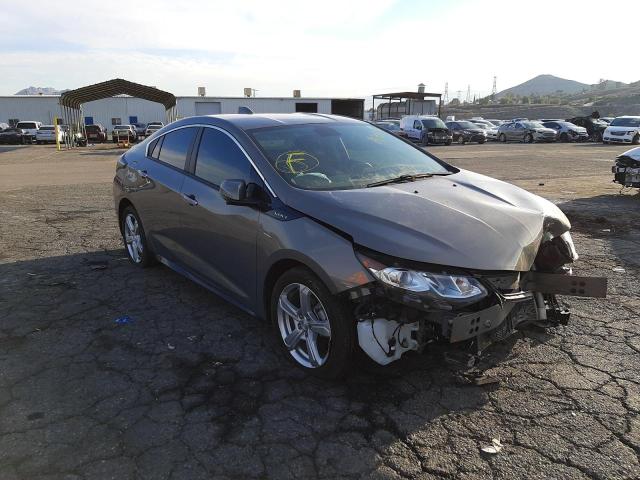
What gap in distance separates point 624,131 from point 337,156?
3220 cm

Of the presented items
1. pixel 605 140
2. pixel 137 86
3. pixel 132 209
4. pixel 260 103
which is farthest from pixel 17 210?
pixel 260 103

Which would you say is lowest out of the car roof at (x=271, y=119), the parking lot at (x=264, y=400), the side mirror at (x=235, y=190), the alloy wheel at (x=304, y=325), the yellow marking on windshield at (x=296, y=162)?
the parking lot at (x=264, y=400)

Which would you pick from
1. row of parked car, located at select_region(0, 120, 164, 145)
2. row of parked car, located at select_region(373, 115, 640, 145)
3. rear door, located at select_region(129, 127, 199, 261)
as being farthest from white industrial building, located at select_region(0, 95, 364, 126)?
rear door, located at select_region(129, 127, 199, 261)

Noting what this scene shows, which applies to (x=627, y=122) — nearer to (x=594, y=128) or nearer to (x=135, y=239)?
(x=594, y=128)

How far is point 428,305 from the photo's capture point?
2.66 metres

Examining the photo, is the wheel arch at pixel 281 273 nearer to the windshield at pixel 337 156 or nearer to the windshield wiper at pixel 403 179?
the windshield at pixel 337 156

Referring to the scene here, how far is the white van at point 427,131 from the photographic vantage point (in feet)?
105

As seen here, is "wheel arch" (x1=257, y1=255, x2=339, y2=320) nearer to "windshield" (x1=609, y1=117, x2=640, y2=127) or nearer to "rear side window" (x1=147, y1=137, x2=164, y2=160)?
"rear side window" (x1=147, y1=137, x2=164, y2=160)

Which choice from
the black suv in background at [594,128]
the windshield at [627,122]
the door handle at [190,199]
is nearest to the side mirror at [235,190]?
the door handle at [190,199]

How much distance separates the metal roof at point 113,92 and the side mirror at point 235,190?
28.8 metres

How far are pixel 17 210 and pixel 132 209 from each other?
4.87 meters

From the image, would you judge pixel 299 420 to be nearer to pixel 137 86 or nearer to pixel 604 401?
pixel 604 401

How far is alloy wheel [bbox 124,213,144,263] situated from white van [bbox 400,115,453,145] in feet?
93.6

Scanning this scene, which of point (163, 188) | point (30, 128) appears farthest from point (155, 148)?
point (30, 128)
